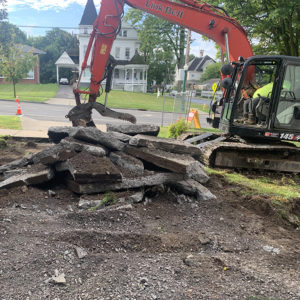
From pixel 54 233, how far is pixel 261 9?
15.1 meters

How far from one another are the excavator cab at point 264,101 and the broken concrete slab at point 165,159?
2.27 meters

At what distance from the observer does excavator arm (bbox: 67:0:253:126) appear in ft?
22.6

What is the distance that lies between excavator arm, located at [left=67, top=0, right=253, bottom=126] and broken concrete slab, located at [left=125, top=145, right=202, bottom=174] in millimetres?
2308

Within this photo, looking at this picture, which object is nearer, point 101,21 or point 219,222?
point 219,222

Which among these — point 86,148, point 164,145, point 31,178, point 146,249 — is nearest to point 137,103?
point 164,145

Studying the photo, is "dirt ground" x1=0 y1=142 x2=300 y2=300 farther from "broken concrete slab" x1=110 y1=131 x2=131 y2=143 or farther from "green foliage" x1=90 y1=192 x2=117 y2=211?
"broken concrete slab" x1=110 y1=131 x2=131 y2=143

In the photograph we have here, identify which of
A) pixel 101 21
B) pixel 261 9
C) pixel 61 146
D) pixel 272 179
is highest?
pixel 261 9

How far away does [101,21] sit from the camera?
6855mm

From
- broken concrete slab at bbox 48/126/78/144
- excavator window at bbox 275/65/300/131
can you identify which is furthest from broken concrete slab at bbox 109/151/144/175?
excavator window at bbox 275/65/300/131

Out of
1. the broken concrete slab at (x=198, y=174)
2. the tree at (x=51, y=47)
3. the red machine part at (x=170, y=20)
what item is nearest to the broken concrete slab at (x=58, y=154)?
the broken concrete slab at (x=198, y=174)

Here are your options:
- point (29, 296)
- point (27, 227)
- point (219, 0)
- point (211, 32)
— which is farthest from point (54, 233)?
point (219, 0)

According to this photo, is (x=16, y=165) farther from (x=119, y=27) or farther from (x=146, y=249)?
(x=119, y=27)

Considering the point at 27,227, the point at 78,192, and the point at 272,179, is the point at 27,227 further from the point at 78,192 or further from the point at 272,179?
the point at 272,179

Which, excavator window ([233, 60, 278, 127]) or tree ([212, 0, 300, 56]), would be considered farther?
tree ([212, 0, 300, 56])
